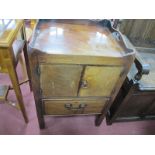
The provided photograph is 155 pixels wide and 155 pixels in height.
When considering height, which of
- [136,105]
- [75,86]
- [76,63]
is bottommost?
[136,105]

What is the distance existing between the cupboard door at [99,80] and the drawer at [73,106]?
0.35 ft

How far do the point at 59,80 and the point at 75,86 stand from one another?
119 mm

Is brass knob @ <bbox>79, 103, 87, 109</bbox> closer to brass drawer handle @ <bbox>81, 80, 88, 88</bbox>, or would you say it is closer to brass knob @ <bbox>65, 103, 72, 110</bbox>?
brass knob @ <bbox>65, 103, 72, 110</bbox>

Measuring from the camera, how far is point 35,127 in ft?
4.54

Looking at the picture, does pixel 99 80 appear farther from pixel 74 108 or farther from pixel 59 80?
pixel 74 108

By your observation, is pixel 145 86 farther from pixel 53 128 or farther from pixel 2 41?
pixel 2 41

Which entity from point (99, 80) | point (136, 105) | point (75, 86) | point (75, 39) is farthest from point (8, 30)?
point (136, 105)

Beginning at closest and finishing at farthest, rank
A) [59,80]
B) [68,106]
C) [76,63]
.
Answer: [76,63] → [59,80] → [68,106]

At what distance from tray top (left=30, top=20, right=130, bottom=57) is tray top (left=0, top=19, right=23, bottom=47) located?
0.12 m

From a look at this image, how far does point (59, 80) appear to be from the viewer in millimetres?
906

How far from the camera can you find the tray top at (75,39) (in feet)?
2.68

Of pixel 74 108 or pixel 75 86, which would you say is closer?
pixel 75 86
